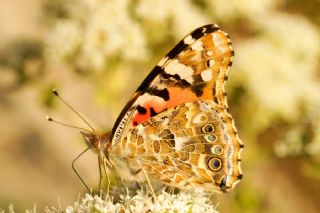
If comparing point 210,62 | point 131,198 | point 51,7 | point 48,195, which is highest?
point 51,7

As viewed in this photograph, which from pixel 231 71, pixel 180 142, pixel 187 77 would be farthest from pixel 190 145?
pixel 231 71

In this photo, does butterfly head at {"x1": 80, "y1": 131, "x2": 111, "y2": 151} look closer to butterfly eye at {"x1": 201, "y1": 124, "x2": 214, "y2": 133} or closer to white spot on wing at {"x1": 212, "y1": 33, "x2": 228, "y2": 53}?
butterfly eye at {"x1": 201, "y1": 124, "x2": 214, "y2": 133}

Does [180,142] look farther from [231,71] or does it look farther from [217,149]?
[231,71]

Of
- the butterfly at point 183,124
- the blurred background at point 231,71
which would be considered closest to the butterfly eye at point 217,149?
the butterfly at point 183,124

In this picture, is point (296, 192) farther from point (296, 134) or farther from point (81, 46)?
point (81, 46)

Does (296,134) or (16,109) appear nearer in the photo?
(296,134)

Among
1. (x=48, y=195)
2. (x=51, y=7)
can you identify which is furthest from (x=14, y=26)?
(x=51, y=7)

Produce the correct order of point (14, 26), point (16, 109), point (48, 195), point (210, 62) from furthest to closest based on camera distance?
point (14, 26) → point (16, 109) → point (48, 195) → point (210, 62)

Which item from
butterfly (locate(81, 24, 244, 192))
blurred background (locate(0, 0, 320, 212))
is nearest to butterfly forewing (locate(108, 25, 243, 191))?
butterfly (locate(81, 24, 244, 192))

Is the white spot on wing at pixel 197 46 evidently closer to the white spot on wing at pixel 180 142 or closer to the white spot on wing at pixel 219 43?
the white spot on wing at pixel 219 43
